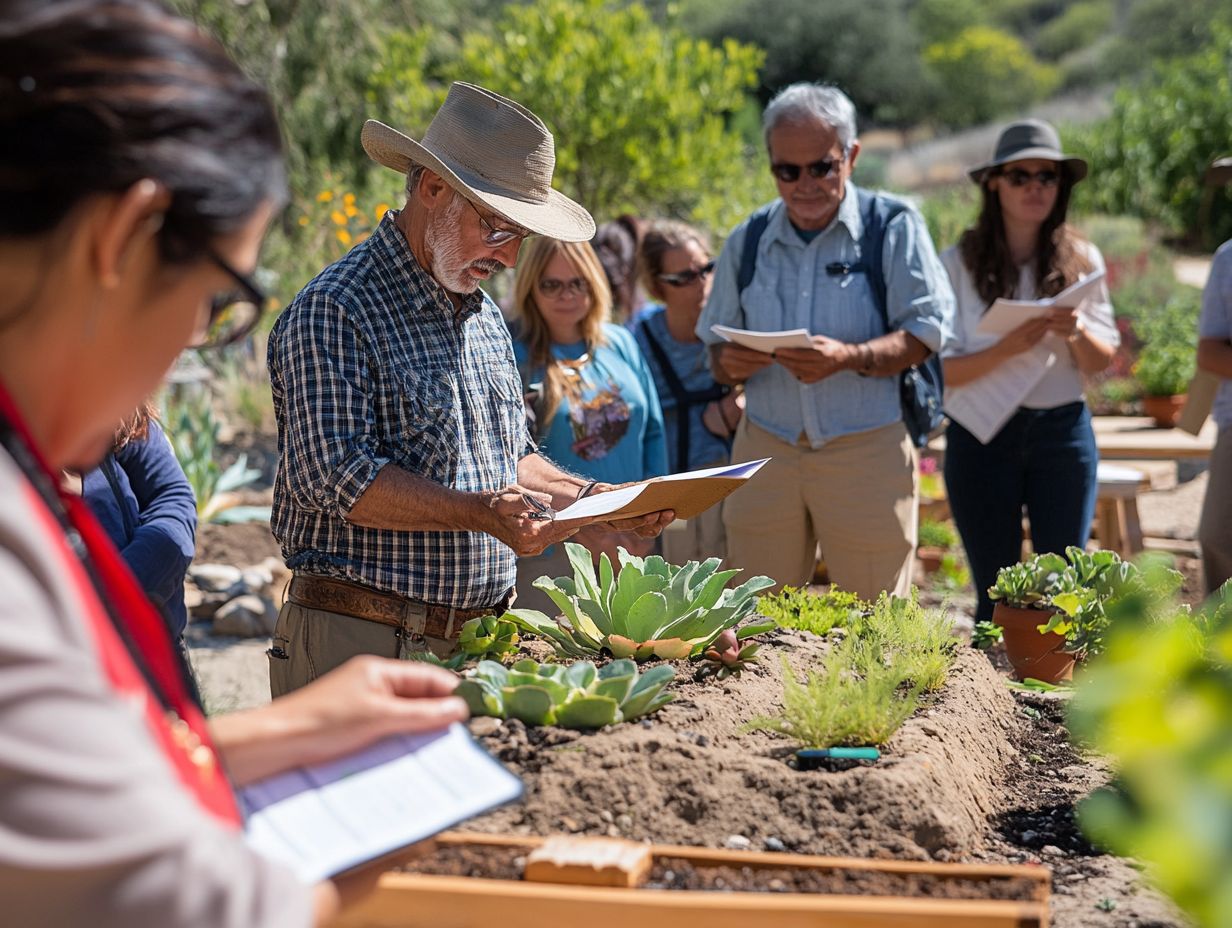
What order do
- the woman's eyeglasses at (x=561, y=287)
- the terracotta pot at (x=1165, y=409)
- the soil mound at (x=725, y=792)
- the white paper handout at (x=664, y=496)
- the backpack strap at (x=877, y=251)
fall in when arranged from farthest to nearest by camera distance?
the terracotta pot at (x=1165, y=409)
the woman's eyeglasses at (x=561, y=287)
the backpack strap at (x=877, y=251)
the white paper handout at (x=664, y=496)
the soil mound at (x=725, y=792)

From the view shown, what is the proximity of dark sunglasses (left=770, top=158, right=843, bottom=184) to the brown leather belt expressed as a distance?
2.29 meters

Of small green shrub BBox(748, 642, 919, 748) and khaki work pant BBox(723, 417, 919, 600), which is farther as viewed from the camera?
khaki work pant BBox(723, 417, 919, 600)

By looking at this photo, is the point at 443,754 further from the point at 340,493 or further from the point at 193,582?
the point at 193,582

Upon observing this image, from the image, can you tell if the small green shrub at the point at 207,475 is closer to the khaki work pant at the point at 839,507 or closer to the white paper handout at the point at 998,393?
the khaki work pant at the point at 839,507

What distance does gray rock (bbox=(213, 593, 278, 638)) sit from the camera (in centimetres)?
688

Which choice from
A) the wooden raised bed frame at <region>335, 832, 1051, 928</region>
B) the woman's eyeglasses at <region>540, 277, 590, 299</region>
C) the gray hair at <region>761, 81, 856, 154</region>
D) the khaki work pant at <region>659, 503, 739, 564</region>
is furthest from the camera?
the khaki work pant at <region>659, 503, 739, 564</region>

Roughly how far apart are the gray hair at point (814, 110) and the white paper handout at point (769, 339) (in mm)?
761

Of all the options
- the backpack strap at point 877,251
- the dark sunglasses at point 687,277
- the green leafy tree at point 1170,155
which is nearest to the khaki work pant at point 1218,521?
the backpack strap at point 877,251

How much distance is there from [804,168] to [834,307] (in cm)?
51

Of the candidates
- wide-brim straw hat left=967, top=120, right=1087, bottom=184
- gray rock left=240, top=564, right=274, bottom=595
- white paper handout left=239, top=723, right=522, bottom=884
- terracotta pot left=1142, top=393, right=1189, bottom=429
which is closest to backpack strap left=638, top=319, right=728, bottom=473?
wide-brim straw hat left=967, top=120, right=1087, bottom=184

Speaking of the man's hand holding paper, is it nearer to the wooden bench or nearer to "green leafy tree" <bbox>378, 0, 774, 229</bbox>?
the wooden bench

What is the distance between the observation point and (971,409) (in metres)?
5.09

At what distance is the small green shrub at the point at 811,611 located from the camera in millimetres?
3324

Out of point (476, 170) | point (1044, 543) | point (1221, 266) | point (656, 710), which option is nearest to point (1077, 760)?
point (656, 710)
